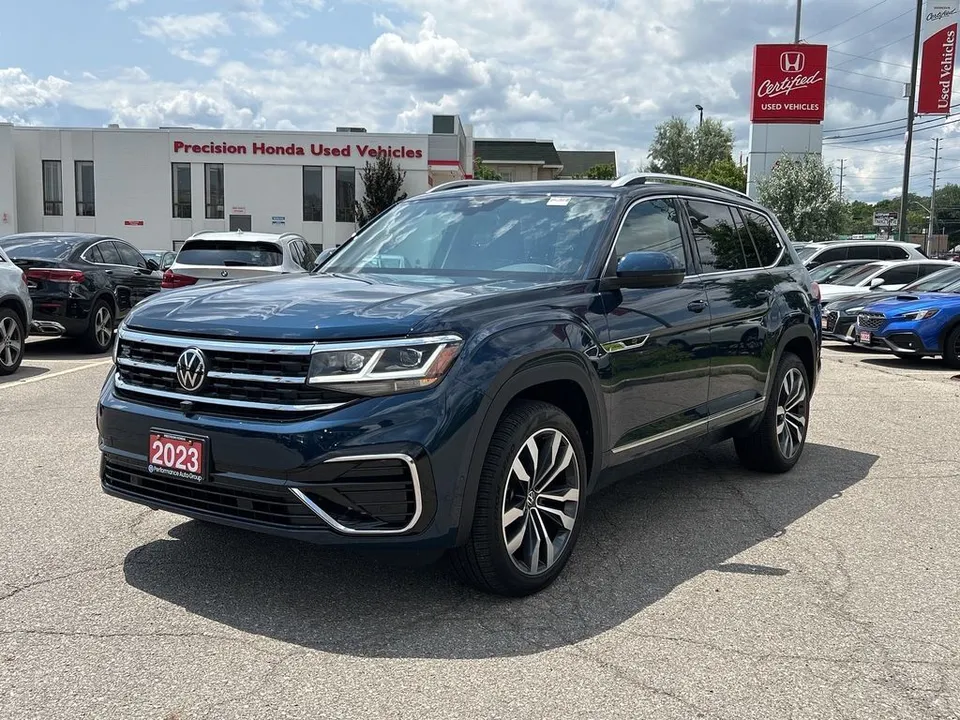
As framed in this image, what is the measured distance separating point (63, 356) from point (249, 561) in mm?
9336

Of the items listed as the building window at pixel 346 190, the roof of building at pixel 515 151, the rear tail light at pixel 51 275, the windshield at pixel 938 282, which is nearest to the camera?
the rear tail light at pixel 51 275

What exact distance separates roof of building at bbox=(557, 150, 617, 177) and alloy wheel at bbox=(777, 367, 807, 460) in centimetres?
9962

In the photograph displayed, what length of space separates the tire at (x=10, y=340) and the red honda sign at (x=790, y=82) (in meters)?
36.2

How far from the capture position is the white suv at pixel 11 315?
32.4ft

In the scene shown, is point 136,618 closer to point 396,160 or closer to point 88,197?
point 396,160

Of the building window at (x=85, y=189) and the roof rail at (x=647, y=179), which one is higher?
the building window at (x=85, y=189)

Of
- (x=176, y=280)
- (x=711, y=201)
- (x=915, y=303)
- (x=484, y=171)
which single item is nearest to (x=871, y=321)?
(x=915, y=303)

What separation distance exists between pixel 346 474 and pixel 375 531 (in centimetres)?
25

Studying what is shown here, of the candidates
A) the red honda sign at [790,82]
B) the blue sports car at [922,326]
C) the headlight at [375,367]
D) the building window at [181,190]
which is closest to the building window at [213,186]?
the building window at [181,190]

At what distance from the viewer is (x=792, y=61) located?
40.4 meters

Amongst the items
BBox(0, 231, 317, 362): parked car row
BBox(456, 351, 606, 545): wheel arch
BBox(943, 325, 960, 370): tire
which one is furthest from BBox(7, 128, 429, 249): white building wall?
BBox(456, 351, 606, 545): wheel arch

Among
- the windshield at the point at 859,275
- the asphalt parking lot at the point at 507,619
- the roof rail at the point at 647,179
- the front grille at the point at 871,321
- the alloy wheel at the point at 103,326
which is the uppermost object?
the roof rail at the point at 647,179

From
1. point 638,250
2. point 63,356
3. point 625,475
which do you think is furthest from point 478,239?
point 63,356

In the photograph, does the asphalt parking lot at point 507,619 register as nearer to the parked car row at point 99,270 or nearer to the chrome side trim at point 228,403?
the chrome side trim at point 228,403
